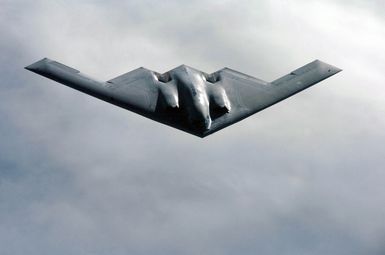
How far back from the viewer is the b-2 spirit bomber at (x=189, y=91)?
131ft

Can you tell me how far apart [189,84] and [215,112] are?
2276 mm

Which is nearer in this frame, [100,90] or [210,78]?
[100,90]

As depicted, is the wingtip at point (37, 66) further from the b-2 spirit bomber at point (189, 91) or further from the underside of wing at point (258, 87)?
the underside of wing at point (258, 87)

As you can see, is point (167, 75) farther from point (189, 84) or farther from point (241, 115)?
point (241, 115)

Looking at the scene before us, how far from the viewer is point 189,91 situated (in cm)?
4084

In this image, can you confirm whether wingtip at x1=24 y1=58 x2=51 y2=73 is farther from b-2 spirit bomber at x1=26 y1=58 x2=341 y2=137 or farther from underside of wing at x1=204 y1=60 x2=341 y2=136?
underside of wing at x1=204 y1=60 x2=341 y2=136

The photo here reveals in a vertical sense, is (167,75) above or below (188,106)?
above

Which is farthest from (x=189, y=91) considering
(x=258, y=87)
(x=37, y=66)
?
(x=37, y=66)

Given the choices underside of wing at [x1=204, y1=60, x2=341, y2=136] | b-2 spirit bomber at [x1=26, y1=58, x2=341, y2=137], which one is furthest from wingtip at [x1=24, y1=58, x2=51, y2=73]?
underside of wing at [x1=204, y1=60, x2=341, y2=136]

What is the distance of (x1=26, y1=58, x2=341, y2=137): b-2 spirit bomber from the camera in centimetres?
3984

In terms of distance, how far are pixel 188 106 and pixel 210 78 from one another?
387cm

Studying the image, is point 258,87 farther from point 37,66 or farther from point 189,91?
point 37,66

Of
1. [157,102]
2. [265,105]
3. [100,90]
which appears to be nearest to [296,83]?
[265,105]

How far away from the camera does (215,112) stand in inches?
1597
